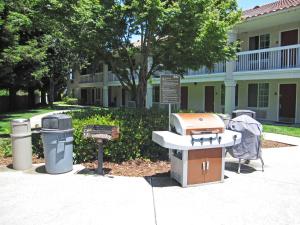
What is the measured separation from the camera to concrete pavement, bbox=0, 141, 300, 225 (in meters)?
5.00

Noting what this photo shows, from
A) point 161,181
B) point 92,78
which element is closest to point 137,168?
point 161,181

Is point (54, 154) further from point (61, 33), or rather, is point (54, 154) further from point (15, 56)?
point (15, 56)

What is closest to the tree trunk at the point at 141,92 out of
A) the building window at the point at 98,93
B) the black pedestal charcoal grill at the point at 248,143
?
the black pedestal charcoal grill at the point at 248,143

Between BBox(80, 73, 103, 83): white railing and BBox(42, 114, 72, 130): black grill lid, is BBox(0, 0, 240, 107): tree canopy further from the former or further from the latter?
BBox(80, 73, 103, 83): white railing

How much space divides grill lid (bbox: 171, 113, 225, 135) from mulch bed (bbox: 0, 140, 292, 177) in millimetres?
1358

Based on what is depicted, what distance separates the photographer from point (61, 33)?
10.2m

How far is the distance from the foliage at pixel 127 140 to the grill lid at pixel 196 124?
1739 mm

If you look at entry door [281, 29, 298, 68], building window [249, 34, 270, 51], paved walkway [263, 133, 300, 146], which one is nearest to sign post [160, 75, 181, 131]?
paved walkway [263, 133, 300, 146]

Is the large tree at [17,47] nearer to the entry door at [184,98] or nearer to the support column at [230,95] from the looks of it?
the support column at [230,95]

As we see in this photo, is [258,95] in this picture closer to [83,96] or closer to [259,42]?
[259,42]

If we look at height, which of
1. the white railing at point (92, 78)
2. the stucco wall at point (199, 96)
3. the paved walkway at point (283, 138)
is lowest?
the paved walkway at point (283, 138)

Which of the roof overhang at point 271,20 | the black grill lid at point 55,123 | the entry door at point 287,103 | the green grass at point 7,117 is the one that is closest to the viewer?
the black grill lid at point 55,123

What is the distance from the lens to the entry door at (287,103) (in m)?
19.1

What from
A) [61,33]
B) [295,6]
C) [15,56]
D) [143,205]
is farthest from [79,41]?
[295,6]
